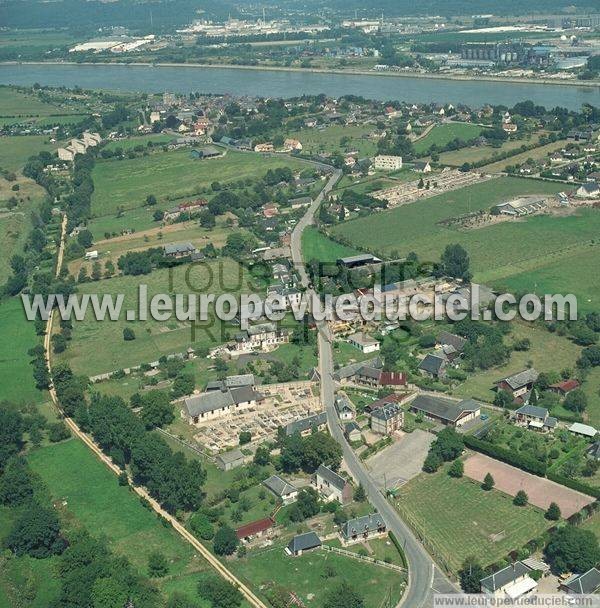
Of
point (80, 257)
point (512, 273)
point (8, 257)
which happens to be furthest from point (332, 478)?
point (8, 257)

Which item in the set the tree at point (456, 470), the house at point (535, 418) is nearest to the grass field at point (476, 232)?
the house at point (535, 418)

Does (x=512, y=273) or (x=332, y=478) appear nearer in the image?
(x=332, y=478)

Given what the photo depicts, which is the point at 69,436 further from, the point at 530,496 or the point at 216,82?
the point at 216,82

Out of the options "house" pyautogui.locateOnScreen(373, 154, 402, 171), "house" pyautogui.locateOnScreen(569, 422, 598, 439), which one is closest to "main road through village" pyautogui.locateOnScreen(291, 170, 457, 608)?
"house" pyautogui.locateOnScreen(569, 422, 598, 439)

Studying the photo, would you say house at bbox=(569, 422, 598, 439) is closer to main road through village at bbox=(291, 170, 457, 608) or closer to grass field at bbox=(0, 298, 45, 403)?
main road through village at bbox=(291, 170, 457, 608)

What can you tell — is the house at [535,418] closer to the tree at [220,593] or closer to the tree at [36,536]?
the tree at [220,593]

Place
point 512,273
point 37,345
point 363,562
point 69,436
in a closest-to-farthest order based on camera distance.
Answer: point 363,562 < point 69,436 < point 37,345 < point 512,273

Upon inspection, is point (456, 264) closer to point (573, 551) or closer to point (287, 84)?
point (573, 551)
